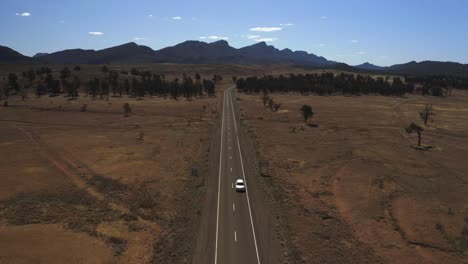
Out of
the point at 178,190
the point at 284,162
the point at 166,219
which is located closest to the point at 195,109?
the point at 284,162

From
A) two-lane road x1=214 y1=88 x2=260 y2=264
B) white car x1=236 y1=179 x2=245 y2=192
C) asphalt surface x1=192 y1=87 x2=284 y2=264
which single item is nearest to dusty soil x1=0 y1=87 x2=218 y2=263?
asphalt surface x1=192 y1=87 x2=284 y2=264

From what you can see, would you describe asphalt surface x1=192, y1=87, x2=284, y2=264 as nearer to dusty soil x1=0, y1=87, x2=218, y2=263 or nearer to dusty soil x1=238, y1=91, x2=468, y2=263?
dusty soil x1=0, y1=87, x2=218, y2=263

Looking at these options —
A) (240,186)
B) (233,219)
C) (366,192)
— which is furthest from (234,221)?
(366,192)

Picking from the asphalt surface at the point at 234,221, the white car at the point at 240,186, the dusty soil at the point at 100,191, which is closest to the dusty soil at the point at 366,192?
the asphalt surface at the point at 234,221

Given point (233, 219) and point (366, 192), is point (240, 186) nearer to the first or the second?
point (233, 219)

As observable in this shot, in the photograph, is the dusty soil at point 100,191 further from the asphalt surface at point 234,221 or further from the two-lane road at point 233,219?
the two-lane road at point 233,219
